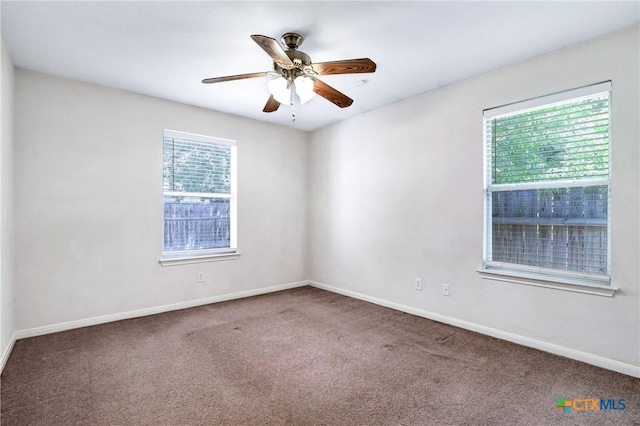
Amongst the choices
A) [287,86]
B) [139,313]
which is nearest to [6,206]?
[139,313]

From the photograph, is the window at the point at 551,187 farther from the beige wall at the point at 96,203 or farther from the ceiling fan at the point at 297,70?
the beige wall at the point at 96,203

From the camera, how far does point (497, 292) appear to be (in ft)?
9.59

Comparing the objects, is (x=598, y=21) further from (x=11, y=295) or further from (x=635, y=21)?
(x=11, y=295)

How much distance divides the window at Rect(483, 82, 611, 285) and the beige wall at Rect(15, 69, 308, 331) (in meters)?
3.08

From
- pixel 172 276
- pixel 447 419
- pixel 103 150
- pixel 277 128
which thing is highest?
pixel 277 128

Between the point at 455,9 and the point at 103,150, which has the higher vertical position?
the point at 455,9

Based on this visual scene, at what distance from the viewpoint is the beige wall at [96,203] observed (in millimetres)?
2949

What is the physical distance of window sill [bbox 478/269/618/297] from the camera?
235 centimetres

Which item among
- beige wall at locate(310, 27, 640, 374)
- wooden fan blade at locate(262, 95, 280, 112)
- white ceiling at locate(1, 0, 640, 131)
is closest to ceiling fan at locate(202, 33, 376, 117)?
white ceiling at locate(1, 0, 640, 131)

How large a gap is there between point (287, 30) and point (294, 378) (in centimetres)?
247

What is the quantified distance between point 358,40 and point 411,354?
2.52 metres

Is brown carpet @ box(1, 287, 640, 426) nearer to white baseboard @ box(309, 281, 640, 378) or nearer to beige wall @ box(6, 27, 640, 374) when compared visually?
white baseboard @ box(309, 281, 640, 378)

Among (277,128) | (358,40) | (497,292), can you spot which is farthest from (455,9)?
(277,128)

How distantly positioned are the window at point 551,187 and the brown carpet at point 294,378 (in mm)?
772
